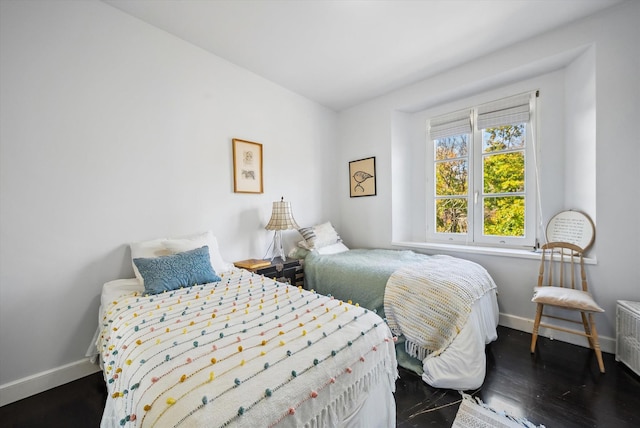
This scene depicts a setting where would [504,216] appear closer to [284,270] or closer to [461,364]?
[461,364]

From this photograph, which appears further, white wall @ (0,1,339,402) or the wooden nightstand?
the wooden nightstand

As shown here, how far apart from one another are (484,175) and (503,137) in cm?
45

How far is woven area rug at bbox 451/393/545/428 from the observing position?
142cm

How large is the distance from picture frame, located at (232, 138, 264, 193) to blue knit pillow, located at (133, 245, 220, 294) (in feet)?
3.33

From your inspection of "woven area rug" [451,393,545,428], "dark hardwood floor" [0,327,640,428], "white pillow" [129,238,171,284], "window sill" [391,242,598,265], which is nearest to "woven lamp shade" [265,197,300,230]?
"white pillow" [129,238,171,284]

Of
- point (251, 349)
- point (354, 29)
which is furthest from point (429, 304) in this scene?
point (354, 29)

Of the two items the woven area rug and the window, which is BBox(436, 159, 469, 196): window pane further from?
the woven area rug

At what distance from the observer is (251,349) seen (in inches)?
39.8

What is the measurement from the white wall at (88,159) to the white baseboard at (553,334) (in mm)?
2870

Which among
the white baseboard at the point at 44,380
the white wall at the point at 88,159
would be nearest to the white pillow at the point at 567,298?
the white wall at the point at 88,159

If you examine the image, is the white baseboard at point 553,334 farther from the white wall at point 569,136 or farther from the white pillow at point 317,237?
the white pillow at point 317,237

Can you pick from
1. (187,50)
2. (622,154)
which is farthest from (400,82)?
(187,50)

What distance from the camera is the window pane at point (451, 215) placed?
3186mm

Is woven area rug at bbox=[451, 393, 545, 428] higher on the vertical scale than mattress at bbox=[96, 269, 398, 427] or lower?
lower
